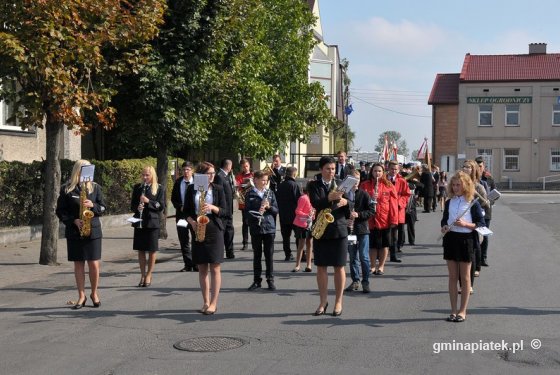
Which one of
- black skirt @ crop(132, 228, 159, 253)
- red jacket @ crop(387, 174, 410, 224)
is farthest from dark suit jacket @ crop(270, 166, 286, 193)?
black skirt @ crop(132, 228, 159, 253)

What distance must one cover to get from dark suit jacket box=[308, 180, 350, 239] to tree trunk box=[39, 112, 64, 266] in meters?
6.18

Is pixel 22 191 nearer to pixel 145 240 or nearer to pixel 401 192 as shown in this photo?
pixel 145 240

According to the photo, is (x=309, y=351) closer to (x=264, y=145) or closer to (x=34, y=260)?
(x=34, y=260)

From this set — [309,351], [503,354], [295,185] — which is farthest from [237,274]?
[503,354]

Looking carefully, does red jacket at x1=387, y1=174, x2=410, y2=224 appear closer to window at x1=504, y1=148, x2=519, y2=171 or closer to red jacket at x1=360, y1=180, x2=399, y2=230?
red jacket at x1=360, y1=180, x2=399, y2=230

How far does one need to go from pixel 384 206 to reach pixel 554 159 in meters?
51.1

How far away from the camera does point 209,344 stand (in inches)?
285

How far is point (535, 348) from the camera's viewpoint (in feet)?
22.9

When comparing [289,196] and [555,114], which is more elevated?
[555,114]

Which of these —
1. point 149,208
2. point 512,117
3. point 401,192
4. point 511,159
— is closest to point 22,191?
point 149,208

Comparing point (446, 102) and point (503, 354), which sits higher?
point (446, 102)

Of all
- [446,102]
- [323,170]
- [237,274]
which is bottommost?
[237,274]

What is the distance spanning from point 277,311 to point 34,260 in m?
6.63

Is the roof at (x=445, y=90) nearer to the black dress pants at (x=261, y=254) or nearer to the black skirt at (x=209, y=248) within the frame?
the black dress pants at (x=261, y=254)
